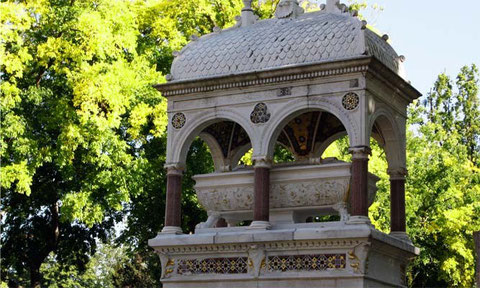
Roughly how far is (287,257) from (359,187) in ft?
6.31

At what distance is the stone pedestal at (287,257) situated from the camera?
17.5m

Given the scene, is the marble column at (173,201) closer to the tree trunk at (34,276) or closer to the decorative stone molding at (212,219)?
the decorative stone molding at (212,219)

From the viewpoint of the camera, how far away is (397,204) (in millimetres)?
20047

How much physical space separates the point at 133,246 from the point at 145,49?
7488 millimetres

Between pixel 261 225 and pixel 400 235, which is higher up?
pixel 400 235

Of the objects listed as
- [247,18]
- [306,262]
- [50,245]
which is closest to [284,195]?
[306,262]

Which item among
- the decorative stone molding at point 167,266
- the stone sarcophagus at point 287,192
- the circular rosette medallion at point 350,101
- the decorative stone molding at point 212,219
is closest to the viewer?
the circular rosette medallion at point 350,101

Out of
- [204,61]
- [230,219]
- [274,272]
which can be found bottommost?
[274,272]

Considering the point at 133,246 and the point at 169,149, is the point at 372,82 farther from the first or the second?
the point at 133,246

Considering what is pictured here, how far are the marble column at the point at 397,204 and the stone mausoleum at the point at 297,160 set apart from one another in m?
0.02

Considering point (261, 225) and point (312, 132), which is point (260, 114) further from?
point (312, 132)

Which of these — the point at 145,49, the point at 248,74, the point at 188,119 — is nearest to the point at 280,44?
the point at 248,74

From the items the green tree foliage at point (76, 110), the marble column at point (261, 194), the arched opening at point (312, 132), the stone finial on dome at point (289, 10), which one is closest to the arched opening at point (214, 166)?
the arched opening at point (312, 132)

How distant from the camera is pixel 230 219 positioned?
20.6 m
